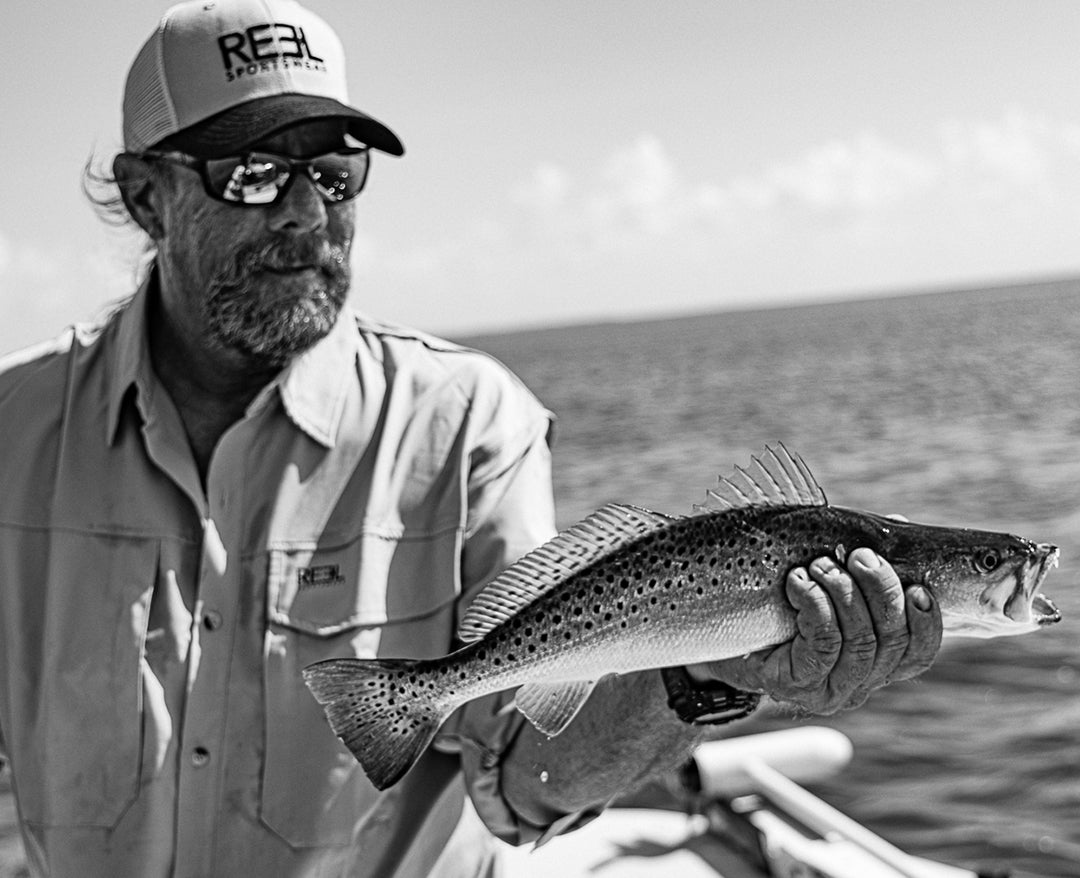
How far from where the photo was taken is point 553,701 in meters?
2.94

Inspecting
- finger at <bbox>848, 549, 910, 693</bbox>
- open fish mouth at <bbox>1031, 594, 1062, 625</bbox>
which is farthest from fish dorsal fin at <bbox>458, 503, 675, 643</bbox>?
open fish mouth at <bbox>1031, 594, 1062, 625</bbox>

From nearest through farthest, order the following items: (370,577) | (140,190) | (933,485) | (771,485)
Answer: (771,485) → (370,577) → (140,190) → (933,485)

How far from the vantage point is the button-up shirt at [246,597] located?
3492 mm

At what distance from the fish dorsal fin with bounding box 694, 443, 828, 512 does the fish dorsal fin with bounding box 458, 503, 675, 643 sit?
15 cm

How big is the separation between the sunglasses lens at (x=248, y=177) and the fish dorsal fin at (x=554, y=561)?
1477 millimetres

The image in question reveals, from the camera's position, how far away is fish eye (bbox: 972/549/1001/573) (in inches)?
106

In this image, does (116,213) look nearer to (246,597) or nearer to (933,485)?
(246,597)

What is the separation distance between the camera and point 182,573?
143 inches

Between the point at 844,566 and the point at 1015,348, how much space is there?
270 ft

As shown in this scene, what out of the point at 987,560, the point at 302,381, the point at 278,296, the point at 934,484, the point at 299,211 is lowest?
the point at 934,484

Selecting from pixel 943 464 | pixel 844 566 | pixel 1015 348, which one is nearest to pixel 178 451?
pixel 844 566

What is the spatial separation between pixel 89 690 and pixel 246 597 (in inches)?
20.5

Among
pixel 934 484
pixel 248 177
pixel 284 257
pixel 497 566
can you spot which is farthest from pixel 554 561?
pixel 934 484

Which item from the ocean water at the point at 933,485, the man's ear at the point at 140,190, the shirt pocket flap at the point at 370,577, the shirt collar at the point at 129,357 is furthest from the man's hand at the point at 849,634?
the man's ear at the point at 140,190
